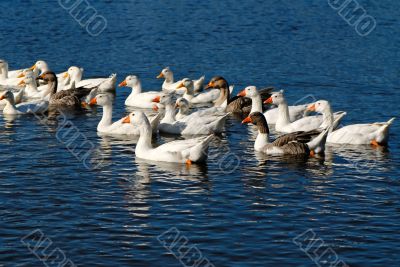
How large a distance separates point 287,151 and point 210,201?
5395 mm

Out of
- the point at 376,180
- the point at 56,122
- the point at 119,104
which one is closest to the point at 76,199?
the point at 376,180

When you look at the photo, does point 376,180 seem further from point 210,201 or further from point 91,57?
point 91,57

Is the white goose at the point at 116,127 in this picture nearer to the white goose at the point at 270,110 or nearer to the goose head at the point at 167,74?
the white goose at the point at 270,110

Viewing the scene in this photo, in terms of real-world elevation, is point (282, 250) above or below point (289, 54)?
below

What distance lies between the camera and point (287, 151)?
26.3 meters

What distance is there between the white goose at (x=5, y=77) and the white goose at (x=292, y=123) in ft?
44.8

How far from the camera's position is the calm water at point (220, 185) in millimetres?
18516

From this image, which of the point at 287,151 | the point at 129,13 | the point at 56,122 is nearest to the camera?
the point at 287,151

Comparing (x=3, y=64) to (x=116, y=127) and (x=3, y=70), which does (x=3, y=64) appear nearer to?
(x=3, y=70)

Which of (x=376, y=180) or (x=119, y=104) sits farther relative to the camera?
(x=119, y=104)

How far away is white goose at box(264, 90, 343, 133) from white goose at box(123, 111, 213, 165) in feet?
17.3

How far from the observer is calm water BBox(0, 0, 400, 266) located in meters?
18.5

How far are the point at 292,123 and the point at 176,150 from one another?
615cm

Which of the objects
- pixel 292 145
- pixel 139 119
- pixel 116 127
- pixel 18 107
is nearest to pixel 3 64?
pixel 18 107
